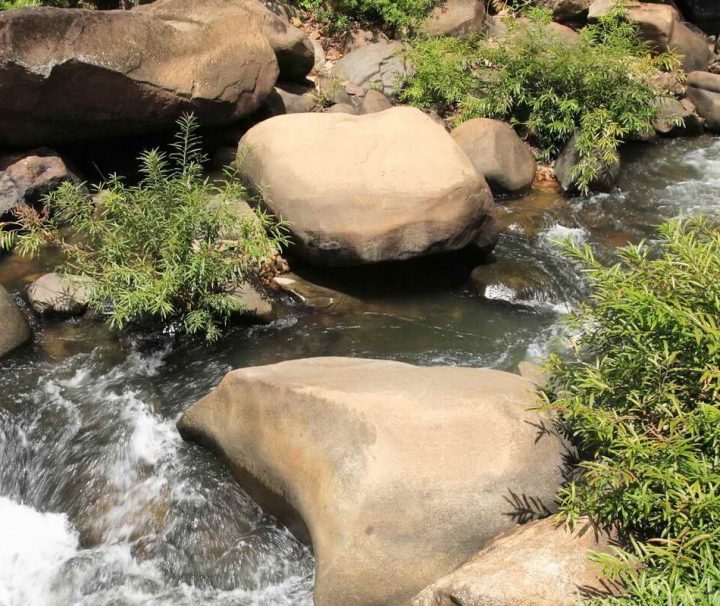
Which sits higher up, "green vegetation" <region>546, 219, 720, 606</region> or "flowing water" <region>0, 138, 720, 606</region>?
"green vegetation" <region>546, 219, 720, 606</region>

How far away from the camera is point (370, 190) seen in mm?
6461

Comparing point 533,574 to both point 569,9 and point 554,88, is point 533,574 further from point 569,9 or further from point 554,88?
point 569,9

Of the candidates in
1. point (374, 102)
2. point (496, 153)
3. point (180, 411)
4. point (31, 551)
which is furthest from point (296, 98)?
point (31, 551)

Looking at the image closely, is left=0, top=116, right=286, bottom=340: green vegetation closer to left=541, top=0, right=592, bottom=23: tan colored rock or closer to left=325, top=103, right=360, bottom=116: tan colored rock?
left=325, top=103, right=360, bottom=116: tan colored rock

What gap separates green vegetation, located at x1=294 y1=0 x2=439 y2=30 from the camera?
37.2ft

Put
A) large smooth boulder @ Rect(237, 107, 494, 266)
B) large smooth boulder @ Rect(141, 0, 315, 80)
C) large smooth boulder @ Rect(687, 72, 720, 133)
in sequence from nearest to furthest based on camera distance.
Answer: large smooth boulder @ Rect(237, 107, 494, 266), large smooth boulder @ Rect(141, 0, 315, 80), large smooth boulder @ Rect(687, 72, 720, 133)

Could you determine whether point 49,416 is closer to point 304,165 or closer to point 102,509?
point 102,509

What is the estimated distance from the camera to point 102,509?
15.7 feet

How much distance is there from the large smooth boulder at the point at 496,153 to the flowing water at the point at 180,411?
1.45ft

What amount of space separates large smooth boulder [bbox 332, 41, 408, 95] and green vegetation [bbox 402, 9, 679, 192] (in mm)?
324

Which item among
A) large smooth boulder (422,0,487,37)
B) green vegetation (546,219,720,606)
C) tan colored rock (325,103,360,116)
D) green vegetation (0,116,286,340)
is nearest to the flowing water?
green vegetation (0,116,286,340)

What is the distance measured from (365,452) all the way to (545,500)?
987 millimetres

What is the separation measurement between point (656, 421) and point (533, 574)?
0.91 metres

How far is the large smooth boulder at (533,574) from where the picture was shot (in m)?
3.20
